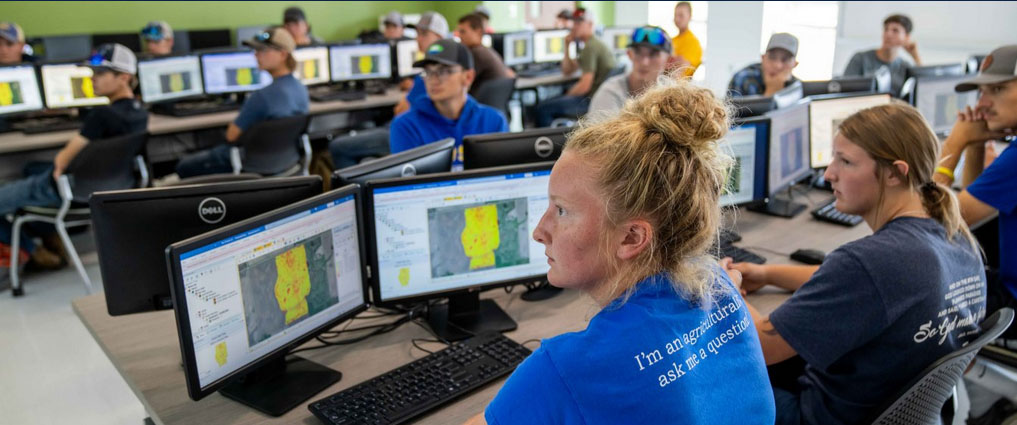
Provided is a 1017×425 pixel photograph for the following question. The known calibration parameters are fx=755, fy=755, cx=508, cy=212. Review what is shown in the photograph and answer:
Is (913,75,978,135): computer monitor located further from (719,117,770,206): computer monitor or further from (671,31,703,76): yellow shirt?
(671,31,703,76): yellow shirt

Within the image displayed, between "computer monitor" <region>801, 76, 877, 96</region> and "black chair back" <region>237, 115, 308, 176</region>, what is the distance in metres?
2.70

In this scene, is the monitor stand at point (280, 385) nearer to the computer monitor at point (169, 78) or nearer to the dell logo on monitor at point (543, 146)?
the dell logo on monitor at point (543, 146)

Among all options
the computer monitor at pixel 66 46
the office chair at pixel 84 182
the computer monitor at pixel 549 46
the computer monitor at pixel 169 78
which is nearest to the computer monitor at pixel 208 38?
the computer monitor at pixel 66 46

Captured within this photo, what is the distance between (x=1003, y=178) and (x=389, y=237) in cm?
186

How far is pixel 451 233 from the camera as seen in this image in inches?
73.0

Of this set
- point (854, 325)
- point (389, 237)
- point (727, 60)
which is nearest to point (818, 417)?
point (854, 325)

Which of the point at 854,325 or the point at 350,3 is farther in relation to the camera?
the point at 350,3

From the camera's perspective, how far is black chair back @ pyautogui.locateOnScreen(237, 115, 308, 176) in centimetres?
419

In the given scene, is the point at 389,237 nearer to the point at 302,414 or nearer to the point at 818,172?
the point at 302,414

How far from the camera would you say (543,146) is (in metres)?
2.30

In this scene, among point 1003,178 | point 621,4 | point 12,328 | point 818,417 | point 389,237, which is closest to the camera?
point 818,417

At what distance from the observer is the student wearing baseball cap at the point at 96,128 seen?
149 inches

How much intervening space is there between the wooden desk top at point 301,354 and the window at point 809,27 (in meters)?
6.08

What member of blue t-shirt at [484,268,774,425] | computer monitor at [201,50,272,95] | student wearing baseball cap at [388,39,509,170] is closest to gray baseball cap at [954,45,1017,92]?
student wearing baseball cap at [388,39,509,170]
